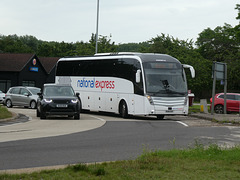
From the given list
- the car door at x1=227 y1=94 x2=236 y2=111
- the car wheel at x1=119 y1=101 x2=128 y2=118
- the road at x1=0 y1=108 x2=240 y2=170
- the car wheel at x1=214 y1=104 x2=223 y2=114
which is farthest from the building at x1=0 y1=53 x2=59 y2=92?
the road at x1=0 y1=108 x2=240 y2=170

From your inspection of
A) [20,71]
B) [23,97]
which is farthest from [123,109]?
[20,71]

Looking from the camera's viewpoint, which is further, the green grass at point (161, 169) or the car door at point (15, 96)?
the car door at point (15, 96)

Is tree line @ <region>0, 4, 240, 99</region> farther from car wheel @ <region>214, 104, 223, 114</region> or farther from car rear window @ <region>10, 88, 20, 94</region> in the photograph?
car wheel @ <region>214, 104, 223, 114</region>

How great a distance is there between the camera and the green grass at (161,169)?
23.0ft

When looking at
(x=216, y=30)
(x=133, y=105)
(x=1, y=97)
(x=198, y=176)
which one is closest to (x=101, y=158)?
(x=198, y=176)

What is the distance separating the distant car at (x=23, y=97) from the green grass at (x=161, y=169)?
26435 millimetres

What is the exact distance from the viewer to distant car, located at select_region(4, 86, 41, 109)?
3491 centimetres

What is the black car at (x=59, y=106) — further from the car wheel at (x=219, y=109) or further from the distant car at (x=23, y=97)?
the car wheel at (x=219, y=109)

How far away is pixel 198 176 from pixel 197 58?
6717 centimetres

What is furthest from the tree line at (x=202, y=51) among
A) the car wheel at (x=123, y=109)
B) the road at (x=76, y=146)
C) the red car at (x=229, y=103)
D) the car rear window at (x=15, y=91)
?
the road at (x=76, y=146)

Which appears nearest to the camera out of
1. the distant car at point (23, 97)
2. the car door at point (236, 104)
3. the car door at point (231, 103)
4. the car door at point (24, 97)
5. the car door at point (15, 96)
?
the car door at point (236, 104)

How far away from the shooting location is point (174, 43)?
252 ft

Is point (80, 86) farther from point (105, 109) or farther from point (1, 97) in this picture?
point (1, 97)

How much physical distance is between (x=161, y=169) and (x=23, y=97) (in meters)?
28.8
